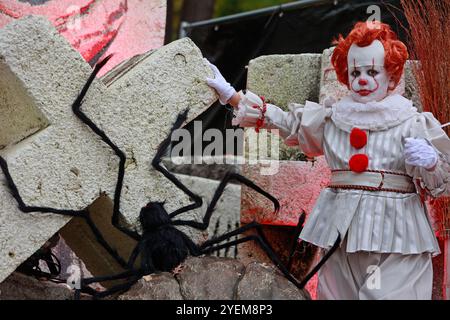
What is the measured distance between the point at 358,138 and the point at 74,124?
1081 mm

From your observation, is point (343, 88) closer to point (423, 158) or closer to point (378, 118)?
point (378, 118)

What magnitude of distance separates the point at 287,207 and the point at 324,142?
0.57m

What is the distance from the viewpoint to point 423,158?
3023 millimetres

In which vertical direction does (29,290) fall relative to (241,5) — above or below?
below

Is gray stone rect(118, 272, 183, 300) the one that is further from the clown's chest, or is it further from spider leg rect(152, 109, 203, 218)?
the clown's chest

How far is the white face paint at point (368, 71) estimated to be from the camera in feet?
10.6

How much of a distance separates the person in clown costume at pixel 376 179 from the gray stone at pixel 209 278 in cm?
47

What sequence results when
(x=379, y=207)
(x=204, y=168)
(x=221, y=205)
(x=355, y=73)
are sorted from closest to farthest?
(x=379, y=207)
(x=355, y=73)
(x=221, y=205)
(x=204, y=168)

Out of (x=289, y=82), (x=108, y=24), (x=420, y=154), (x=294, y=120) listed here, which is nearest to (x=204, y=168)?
(x=108, y=24)

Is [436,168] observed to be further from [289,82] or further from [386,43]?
[289,82]

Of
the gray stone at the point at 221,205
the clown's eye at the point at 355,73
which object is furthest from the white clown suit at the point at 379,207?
the gray stone at the point at 221,205

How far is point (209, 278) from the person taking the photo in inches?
111
